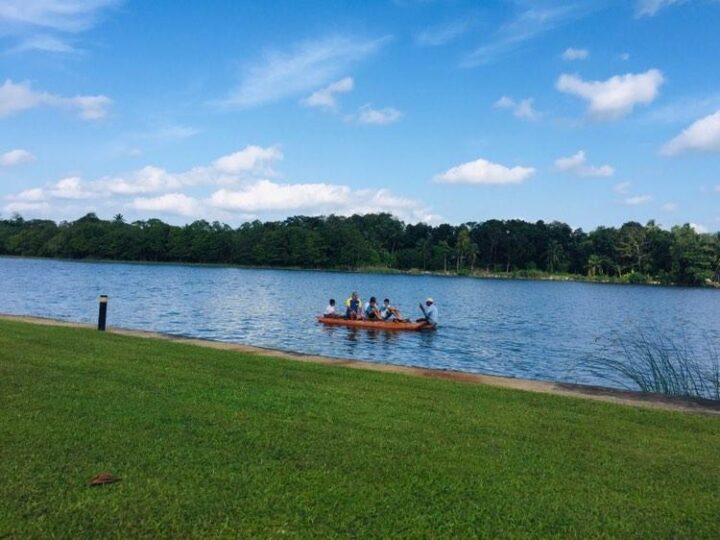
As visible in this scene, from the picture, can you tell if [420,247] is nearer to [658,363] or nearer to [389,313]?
[389,313]

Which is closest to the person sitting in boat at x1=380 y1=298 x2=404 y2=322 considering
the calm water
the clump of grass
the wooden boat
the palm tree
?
the wooden boat

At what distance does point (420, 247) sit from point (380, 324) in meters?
135

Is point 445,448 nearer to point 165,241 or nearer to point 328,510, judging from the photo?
point 328,510

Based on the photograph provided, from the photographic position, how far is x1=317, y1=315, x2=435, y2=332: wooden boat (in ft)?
95.6

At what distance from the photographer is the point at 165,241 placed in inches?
6024

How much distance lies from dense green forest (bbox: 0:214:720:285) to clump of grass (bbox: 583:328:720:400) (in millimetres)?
111776

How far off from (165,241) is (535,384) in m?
151

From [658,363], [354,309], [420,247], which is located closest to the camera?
[658,363]

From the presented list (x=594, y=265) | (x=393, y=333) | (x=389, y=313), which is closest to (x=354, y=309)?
(x=389, y=313)

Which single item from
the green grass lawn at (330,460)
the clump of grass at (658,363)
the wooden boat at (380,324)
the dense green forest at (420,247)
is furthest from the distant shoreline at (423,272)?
the green grass lawn at (330,460)

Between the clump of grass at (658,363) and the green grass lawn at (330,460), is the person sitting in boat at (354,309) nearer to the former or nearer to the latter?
the clump of grass at (658,363)

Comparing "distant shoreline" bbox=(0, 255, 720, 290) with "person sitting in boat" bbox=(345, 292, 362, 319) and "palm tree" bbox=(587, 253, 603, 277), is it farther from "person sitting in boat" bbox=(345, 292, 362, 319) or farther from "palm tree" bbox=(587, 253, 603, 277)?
"person sitting in boat" bbox=(345, 292, 362, 319)

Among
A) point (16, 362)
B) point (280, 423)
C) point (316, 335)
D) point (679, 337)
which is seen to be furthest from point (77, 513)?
point (679, 337)

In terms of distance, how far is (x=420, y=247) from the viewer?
6432 inches
